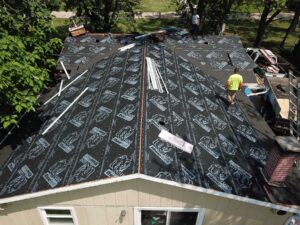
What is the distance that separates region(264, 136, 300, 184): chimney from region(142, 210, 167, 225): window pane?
3.90 meters

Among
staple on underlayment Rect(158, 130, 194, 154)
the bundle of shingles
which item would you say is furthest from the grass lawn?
staple on underlayment Rect(158, 130, 194, 154)

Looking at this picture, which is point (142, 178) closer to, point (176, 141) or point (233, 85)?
point (176, 141)

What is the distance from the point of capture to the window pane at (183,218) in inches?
405

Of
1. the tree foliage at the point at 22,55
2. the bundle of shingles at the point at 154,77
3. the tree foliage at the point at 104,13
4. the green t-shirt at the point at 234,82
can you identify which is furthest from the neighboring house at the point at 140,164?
the tree foliage at the point at 104,13

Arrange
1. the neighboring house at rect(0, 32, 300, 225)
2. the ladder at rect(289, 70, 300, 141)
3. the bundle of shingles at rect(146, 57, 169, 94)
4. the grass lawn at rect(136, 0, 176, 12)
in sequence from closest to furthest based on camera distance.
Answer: the neighboring house at rect(0, 32, 300, 225) → the bundle of shingles at rect(146, 57, 169, 94) → the ladder at rect(289, 70, 300, 141) → the grass lawn at rect(136, 0, 176, 12)

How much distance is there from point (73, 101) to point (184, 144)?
5648mm

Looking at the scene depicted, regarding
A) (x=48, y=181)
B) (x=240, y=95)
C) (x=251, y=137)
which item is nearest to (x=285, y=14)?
(x=240, y=95)

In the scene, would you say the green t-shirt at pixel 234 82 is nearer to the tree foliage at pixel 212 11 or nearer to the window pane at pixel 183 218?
the window pane at pixel 183 218

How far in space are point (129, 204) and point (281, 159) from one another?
5156 millimetres

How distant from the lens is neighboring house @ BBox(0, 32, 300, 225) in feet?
29.7

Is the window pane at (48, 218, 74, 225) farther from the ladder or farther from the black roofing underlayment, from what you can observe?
the ladder

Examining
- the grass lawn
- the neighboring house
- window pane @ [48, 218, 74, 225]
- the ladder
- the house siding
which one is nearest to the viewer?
the neighboring house

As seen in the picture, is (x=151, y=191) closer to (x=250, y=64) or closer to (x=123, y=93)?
(x=123, y=93)

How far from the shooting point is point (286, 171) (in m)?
9.32
